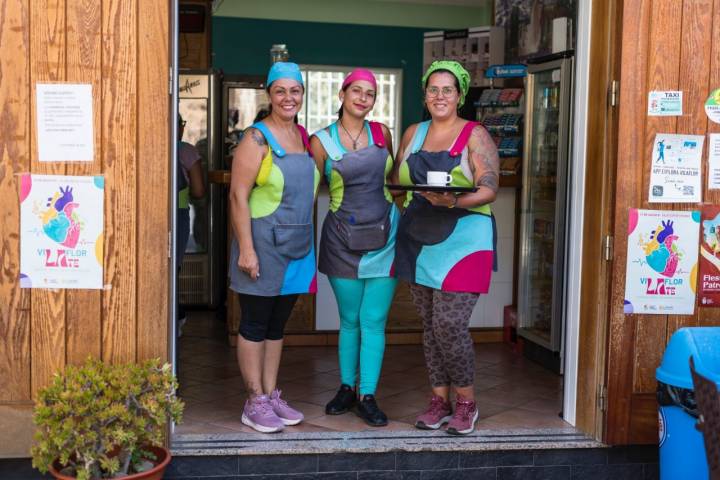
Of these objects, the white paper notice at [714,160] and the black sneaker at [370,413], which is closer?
the white paper notice at [714,160]

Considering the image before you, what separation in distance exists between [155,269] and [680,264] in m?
2.20

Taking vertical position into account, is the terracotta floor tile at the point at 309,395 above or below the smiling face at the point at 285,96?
below

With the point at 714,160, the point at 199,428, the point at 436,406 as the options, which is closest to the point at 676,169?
the point at 714,160

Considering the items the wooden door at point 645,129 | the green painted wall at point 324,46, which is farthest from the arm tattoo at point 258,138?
the green painted wall at point 324,46

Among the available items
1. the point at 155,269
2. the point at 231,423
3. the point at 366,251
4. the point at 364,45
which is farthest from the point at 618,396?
the point at 364,45

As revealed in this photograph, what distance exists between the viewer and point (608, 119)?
381 cm

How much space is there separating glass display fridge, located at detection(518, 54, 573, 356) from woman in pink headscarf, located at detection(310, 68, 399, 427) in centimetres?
162

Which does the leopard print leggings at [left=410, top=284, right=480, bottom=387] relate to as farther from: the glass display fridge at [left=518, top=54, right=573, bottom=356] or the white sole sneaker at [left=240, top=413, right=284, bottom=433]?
the glass display fridge at [left=518, top=54, right=573, bottom=356]

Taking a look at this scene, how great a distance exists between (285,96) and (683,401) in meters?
2.02

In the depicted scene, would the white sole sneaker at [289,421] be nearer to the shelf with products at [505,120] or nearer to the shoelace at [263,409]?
the shoelace at [263,409]

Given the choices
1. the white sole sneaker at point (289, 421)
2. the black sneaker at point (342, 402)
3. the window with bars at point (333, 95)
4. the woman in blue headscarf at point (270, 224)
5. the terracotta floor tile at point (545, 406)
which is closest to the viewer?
the woman in blue headscarf at point (270, 224)

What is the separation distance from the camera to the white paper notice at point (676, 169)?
12.5ft

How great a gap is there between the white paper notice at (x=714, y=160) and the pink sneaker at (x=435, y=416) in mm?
1500

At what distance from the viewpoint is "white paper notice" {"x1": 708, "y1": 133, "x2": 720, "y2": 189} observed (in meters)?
3.85
